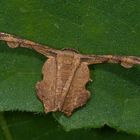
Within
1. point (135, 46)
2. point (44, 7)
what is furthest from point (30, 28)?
point (135, 46)

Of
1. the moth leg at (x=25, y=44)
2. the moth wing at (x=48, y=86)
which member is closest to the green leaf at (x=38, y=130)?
the moth wing at (x=48, y=86)

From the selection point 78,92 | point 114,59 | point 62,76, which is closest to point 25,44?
point 62,76

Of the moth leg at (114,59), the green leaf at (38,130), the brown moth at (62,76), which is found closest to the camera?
the moth leg at (114,59)

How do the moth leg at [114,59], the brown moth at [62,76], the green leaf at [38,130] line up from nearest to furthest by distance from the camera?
the moth leg at [114,59] < the brown moth at [62,76] < the green leaf at [38,130]

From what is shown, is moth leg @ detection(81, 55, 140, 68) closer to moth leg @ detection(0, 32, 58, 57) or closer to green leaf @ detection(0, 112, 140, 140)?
moth leg @ detection(0, 32, 58, 57)

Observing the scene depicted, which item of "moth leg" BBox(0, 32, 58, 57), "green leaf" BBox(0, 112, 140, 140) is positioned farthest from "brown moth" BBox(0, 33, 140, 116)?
"green leaf" BBox(0, 112, 140, 140)

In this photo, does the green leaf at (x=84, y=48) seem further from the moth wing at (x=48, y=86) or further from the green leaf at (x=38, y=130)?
the green leaf at (x=38, y=130)

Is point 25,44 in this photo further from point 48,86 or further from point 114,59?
point 114,59
